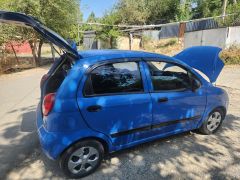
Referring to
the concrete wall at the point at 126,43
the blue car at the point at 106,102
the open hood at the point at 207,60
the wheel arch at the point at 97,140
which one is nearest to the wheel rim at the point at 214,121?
the blue car at the point at 106,102

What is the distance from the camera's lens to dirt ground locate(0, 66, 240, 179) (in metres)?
3.71

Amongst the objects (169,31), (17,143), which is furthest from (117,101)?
(169,31)

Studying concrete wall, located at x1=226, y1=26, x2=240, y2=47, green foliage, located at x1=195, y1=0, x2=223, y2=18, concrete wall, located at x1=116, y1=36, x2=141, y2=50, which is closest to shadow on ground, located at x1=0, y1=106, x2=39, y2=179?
concrete wall, located at x1=226, y1=26, x2=240, y2=47

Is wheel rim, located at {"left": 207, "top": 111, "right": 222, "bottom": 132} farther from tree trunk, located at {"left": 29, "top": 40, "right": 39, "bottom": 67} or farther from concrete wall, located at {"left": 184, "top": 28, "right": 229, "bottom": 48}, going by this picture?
concrete wall, located at {"left": 184, "top": 28, "right": 229, "bottom": 48}

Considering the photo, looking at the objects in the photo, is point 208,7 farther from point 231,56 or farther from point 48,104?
point 48,104

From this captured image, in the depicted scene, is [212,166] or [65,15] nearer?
[212,166]

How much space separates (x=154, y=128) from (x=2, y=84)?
27.4 ft

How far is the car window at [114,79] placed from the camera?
A: 3.43 m

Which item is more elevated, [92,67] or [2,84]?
[92,67]

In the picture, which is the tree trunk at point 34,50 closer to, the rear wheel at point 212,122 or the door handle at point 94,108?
the rear wheel at point 212,122

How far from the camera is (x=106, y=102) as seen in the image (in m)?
3.46

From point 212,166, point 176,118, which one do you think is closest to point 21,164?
point 176,118

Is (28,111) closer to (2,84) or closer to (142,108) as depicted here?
(142,108)

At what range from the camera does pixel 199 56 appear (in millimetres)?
5602
